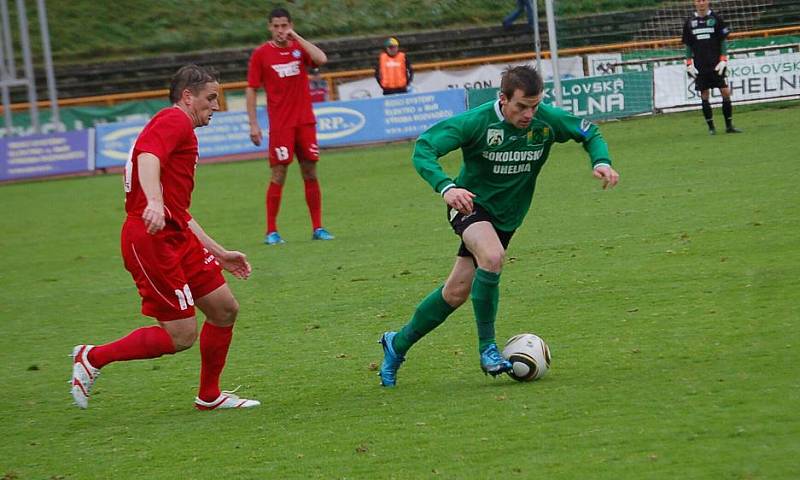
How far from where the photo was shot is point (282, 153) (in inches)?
487

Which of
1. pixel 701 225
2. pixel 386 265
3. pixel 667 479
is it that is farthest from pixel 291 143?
pixel 667 479

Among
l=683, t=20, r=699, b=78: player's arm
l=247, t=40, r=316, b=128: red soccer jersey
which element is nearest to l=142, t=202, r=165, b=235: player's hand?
l=247, t=40, r=316, b=128: red soccer jersey

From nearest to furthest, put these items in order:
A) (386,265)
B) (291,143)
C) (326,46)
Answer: (386,265), (291,143), (326,46)

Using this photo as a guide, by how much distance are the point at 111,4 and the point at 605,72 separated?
64.2ft

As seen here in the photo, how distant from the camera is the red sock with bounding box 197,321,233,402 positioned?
6289mm

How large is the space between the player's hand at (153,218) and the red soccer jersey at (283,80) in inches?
267

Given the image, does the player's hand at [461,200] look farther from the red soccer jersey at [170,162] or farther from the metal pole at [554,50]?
the metal pole at [554,50]

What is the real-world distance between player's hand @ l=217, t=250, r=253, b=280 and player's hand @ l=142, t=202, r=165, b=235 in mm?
768

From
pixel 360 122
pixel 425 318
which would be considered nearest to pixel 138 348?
pixel 425 318

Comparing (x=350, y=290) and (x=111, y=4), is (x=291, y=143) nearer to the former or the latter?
(x=350, y=290)

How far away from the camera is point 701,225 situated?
35.1 feet

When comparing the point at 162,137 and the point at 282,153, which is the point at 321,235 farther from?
the point at 162,137

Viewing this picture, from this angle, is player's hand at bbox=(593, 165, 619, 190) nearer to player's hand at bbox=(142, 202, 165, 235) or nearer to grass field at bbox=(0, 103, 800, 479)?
grass field at bbox=(0, 103, 800, 479)

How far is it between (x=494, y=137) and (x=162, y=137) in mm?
1731
